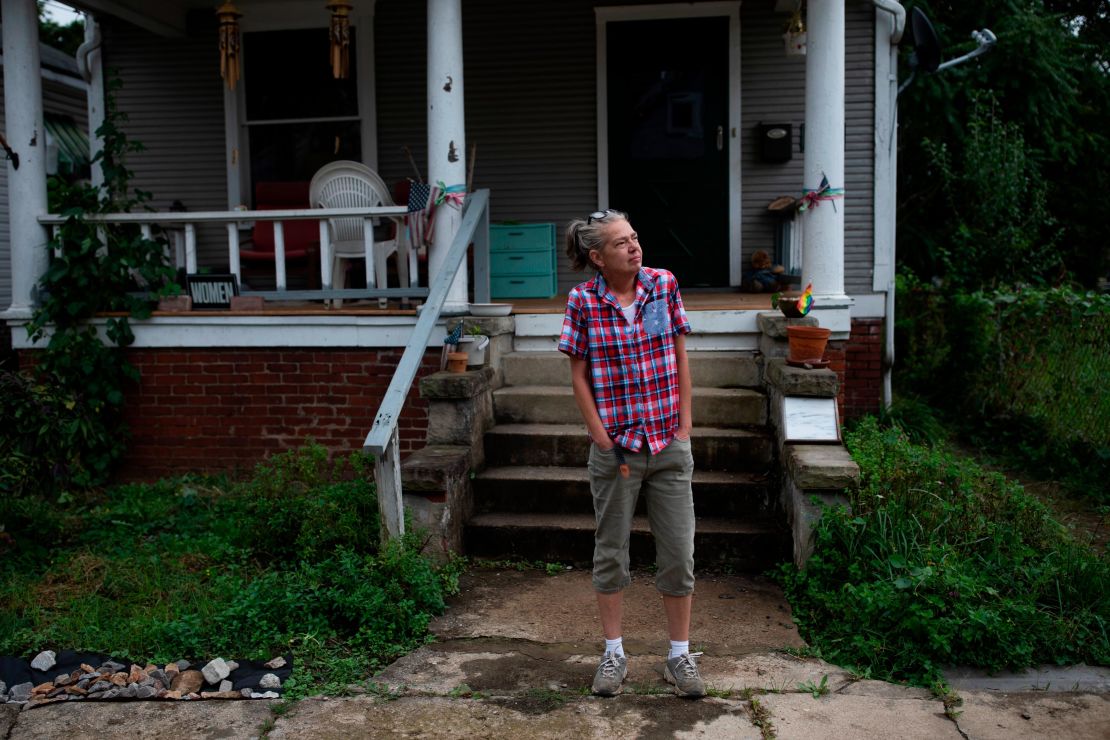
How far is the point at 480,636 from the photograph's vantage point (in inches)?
165

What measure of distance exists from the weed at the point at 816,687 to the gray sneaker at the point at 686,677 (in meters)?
0.38

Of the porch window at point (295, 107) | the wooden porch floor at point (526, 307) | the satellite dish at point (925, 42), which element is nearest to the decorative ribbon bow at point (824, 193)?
the wooden porch floor at point (526, 307)

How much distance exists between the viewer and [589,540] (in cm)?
507

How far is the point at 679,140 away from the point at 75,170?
732 centimetres

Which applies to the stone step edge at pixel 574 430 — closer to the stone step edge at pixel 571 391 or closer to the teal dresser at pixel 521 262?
the stone step edge at pixel 571 391

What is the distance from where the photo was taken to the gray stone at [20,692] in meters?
3.77

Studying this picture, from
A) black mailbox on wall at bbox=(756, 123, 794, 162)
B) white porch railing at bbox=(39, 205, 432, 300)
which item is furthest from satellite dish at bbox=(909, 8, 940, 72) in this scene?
white porch railing at bbox=(39, 205, 432, 300)

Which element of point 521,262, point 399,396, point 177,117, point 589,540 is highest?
point 177,117

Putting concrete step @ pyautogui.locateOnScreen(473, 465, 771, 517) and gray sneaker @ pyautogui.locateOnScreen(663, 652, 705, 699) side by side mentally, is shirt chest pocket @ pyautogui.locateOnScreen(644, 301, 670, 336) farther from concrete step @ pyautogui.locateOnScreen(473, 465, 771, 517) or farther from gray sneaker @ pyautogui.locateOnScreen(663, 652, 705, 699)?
concrete step @ pyautogui.locateOnScreen(473, 465, 771, 517)

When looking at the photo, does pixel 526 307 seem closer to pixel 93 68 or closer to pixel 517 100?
pixel 517 100

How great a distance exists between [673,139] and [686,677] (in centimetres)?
586

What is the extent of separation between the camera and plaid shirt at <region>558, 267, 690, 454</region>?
140 inches

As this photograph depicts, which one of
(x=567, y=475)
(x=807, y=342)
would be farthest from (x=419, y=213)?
(x=807, y=342)

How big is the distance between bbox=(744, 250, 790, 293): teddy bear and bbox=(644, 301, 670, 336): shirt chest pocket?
4623 millimetres
